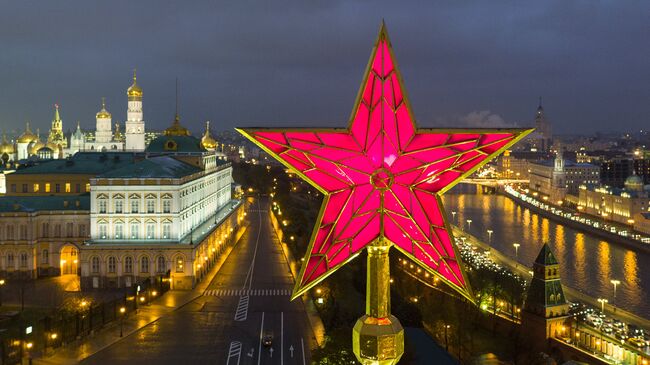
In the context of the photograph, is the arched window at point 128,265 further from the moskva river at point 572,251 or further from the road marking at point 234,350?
the moskva river at point 572,251

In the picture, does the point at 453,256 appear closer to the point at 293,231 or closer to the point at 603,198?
the point at 293,231

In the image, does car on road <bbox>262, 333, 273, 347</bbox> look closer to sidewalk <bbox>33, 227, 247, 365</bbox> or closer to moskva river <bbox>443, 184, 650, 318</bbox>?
sidewalk <bbox>33, 227, 247, 365</bbox>

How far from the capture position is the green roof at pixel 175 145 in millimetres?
43312

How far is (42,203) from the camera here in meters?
34.4

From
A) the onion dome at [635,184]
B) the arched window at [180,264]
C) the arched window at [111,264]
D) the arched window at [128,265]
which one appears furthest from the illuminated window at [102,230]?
the onion dome at [635,184]

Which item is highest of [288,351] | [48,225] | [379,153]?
[379,153]

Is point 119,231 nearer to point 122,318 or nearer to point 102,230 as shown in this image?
point 102,230

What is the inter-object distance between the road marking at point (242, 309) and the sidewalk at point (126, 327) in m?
2.38

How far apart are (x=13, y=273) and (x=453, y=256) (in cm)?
3283

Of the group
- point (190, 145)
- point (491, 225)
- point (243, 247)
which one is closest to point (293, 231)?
point (243, 247)

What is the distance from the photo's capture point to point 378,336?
4098mm

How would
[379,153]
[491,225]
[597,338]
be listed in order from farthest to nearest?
[491,225]
[597,338]
[379,153]

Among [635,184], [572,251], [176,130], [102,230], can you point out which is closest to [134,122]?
[176,130]

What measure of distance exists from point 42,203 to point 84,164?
8431mm
